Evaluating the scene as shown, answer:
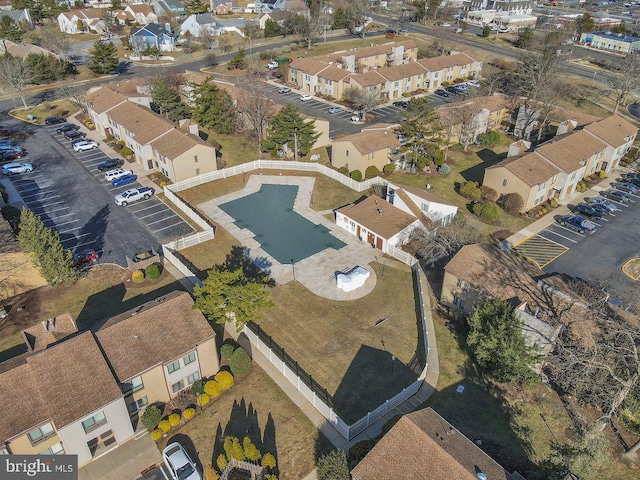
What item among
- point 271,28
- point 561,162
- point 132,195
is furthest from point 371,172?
point 271,28

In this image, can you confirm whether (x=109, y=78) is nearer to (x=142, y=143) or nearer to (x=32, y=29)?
(x=142, y=143)

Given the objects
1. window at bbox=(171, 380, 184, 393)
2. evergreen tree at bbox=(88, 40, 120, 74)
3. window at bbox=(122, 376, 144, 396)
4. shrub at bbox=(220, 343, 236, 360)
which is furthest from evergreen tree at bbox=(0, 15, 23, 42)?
window at bbox=(122, 376, 144, 396)

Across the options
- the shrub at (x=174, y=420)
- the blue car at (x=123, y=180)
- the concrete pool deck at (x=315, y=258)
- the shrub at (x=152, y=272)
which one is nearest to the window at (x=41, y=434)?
the shrub at (x=174, y=420)

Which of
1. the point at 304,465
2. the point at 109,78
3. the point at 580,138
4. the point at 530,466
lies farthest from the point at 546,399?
the point at 109,78

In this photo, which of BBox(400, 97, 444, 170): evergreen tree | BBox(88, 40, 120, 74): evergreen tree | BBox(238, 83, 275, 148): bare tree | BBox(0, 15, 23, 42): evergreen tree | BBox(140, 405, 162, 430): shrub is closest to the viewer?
BBox(140, 405, 162, 430): shrub

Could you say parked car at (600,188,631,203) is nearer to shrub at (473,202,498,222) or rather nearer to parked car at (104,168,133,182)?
shrub at (473,202,498,222)
